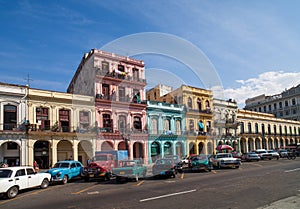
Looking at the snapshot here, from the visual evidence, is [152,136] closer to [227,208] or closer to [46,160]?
[46,160]

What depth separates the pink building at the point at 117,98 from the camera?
3450cm

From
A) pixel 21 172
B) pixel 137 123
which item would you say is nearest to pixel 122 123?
pixel 137 123

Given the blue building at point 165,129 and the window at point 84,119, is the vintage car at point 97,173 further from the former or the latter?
the blue building at point 165,129

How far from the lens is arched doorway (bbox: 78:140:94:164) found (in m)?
32.8

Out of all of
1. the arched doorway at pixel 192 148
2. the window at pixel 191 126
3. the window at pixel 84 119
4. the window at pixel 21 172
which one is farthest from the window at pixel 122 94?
the window at pixel 21 172

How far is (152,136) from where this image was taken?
39.1m

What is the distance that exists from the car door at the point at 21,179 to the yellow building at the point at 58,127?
14.1 metres

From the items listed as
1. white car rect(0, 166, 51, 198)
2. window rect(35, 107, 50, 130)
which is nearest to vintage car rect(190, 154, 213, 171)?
white car rect(0, 166, 51, 198)

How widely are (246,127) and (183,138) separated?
19.5 m

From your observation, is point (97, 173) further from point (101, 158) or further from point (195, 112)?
point (195, 112)

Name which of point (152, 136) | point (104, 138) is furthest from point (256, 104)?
point (104, 138)

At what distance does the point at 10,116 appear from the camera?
91.7ft

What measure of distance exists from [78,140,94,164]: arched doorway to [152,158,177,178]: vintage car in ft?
50.7

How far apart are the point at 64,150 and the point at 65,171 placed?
12.9 meters
